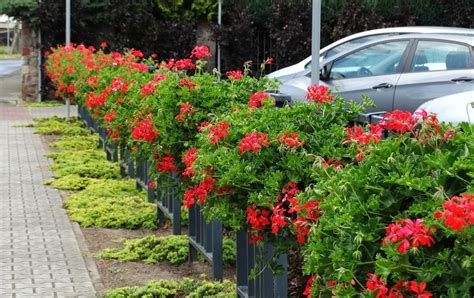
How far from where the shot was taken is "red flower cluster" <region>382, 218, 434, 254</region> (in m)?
3.04

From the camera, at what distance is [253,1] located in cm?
2567

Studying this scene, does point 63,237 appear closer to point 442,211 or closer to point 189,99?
point 189,99

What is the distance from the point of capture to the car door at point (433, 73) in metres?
13.0

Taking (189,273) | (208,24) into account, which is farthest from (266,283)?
(208,24)

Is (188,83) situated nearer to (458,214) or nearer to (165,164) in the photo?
(165,164)

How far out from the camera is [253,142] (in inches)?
197

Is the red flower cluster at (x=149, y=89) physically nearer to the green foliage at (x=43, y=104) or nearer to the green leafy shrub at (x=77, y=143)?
the green leafy shrub at (x=77, y=143)

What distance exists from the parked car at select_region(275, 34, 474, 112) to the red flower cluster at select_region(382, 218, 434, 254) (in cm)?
976

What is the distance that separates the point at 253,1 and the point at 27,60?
5.43m

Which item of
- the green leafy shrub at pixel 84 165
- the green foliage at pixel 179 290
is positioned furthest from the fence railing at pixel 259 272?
the green leafy shrub at pixel 84 165

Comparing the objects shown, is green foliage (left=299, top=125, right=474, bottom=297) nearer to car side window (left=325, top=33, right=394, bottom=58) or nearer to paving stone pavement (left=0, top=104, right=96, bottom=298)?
paving stone pavement (left=0, top=104, right=96, bottom=298)

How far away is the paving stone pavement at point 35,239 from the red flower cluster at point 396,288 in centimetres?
422

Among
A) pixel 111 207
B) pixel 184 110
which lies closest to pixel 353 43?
pixel 111 207

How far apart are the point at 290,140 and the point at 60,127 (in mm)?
14018
